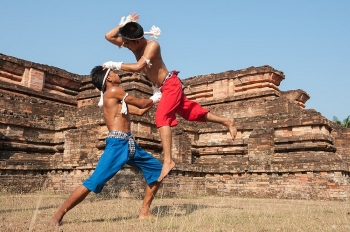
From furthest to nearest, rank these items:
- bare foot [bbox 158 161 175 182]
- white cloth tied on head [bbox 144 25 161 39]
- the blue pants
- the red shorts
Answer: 1. white cloth tied on head [bbox 144 25 161 39]
2. the red shorts
3. bare foot [bbox 158 161 175 182]
4. the blue pants

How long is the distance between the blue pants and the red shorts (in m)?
0.52

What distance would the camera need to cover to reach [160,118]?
17.0 ft

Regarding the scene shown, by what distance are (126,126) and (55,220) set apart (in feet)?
4.79

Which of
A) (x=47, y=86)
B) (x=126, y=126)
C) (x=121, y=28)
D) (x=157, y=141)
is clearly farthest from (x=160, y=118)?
(x=47, y=86)

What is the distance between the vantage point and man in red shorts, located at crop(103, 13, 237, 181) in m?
5.09

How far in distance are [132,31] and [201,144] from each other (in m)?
6.89

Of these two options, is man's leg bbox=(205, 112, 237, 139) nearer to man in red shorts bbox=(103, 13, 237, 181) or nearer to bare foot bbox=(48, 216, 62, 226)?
man in red shorts bbox=(103, 13, 237, 181)

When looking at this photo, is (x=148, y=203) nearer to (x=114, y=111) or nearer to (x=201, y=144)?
(x=114, y=111)

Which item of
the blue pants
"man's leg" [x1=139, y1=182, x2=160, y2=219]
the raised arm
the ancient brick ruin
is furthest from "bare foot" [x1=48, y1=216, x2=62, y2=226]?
the ancient brick ruin

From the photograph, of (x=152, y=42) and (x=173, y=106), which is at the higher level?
(x=152, y=42)

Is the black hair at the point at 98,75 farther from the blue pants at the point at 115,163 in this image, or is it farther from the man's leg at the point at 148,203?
the man's leg at the point at 148,203

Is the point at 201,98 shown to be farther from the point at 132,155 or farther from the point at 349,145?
the point at 132,155

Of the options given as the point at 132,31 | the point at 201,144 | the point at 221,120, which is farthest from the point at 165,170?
the point at 201,144

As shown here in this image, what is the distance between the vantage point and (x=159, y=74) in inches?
213
